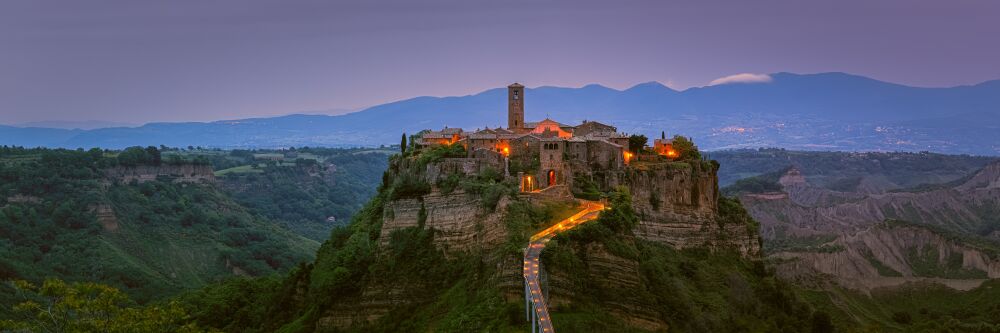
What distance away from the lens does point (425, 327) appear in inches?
1796

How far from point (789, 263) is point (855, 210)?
61.5 meters

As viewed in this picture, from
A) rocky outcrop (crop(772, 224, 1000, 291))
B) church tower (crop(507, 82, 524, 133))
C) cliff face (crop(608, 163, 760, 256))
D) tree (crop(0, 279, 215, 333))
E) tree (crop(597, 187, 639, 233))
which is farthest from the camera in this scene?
rocky outcrop (crop(772, 224, 1000, 291))

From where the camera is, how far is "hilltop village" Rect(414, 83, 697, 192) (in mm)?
54531

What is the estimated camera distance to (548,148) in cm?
5572

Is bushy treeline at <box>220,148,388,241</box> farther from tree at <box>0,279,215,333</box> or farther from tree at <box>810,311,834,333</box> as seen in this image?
tree at <box>0,279,215,333</box>

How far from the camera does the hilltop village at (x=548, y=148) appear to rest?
54531 mm

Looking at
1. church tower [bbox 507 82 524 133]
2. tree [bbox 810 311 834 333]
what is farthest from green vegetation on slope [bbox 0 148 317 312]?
tree [bbox 810 311 834 333]

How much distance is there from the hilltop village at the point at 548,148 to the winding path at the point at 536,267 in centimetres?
463

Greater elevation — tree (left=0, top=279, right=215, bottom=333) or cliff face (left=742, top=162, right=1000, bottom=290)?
tree (left=0, top=279, right=215, bottom=333)

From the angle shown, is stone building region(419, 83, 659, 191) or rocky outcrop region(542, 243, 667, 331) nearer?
rocky outcrop region(542, 243, 667, 331)

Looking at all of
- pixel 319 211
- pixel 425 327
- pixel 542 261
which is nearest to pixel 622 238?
pixel 542 261

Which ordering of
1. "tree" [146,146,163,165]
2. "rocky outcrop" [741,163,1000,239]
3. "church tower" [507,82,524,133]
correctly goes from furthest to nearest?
1. "tree" [146,146,163,165]
2. "rocky outcrop" [741,163,1000,239]
3. "church tower" [507,82,524,133]

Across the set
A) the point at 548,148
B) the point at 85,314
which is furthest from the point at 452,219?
the point at 85,314

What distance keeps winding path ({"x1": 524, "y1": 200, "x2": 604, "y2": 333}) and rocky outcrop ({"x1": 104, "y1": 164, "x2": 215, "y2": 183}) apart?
288ft
